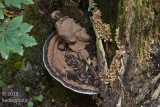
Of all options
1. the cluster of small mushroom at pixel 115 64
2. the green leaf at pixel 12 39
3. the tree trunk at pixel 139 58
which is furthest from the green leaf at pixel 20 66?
the tree trunk at pixel 139 58

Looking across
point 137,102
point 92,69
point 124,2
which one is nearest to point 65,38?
point 92,69

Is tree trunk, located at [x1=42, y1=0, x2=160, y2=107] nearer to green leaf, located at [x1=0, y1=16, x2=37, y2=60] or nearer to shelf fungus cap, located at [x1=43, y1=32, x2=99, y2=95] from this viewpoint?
shelf fungus cap, located at [x1=43, y1=32, x2=99, y2=95]

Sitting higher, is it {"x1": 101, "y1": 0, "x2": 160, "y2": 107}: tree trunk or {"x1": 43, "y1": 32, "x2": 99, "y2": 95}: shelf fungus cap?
{"x1": 101, "y1": 0, "x2": 160, "y2": 107}: tree trunk

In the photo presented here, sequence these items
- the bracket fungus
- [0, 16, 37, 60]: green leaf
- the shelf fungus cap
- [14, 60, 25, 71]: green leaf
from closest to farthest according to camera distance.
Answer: [0, 16, 37, 60]: green leaf, the shelf fungus cap, the bracket fungus, [14, 60, 25, 71]: green leaf

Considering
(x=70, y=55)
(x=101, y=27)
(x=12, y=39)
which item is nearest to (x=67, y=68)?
(x=70, y=55)

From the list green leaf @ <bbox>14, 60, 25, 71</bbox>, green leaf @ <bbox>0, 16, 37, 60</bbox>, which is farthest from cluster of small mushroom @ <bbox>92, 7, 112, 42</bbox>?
green leaf @ <bbox>14, 60, 25, 71</bbox>

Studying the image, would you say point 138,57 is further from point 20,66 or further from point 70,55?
point 20,66

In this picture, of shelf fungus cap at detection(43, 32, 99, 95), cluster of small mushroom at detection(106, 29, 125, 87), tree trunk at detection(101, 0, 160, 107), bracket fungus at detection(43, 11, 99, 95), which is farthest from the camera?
bracket fungus at detection(43, 11, 99, 95)

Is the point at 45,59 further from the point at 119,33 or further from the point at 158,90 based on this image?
the point at 158,90
